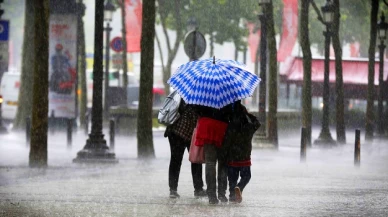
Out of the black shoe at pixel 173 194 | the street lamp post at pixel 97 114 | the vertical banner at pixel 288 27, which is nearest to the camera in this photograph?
the black shoe at pixel 173 194

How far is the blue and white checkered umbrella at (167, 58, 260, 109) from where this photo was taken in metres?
14.6

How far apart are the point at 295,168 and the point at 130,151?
7277 mm

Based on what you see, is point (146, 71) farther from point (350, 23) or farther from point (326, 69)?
point (350, 23)

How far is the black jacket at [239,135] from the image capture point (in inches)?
582

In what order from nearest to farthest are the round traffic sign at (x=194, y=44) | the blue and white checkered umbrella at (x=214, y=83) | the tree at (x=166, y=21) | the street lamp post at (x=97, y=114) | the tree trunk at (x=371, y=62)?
the blue and white checkered umbrella at (x=214, y=83) < the street lamp post at (x=97, y=114) < the round traffic sign at (x=194, y=44) < the tree trunk at (x=371, y=62) < the tree at (x=166, y=21)

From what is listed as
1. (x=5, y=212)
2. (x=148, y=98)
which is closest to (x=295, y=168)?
(x=148, y=98)

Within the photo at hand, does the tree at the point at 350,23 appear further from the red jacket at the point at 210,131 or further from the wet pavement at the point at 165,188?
the red jacket at the point at 210,131

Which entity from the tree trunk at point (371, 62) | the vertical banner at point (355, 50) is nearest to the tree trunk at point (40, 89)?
the tree trunk at point (371, 62)

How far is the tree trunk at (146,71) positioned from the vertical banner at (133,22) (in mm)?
19147

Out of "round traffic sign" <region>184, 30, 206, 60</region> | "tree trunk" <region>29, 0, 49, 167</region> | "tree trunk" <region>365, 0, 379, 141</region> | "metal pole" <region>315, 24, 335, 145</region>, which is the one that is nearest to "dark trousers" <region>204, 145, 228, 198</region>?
"tree trunk" <region>29, 0, 49, 167</region>

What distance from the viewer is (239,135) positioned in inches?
582

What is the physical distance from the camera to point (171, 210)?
14.2 metres

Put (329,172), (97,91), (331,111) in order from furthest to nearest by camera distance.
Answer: (331,111) → (97,91) → (329,172)

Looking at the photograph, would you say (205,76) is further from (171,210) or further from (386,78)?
(386,78)
